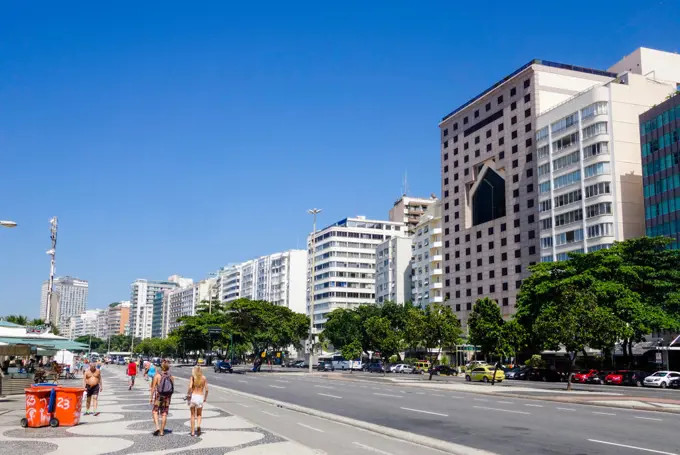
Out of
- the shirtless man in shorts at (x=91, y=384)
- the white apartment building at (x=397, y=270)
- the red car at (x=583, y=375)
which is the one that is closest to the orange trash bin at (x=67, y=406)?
the shirtless man in shorts at (x=91, y=384)

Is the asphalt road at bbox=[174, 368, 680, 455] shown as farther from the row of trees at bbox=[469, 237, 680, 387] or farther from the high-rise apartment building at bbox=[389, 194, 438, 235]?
the high-rise apartment building at bbox=[389, 194, 438, 235]

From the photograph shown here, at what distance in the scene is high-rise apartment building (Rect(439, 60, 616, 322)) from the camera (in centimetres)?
9500

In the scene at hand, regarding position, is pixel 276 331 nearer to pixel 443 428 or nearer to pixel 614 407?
pixel 614 407

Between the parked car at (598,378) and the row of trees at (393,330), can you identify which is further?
the row of trees at (393,330)

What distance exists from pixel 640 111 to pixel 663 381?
1614 inches

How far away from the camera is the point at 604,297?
2311 inches

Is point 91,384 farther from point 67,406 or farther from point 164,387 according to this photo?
point 164,387

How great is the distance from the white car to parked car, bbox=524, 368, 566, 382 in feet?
31.6

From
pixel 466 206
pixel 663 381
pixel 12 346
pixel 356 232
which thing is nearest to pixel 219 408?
pixel 12 346

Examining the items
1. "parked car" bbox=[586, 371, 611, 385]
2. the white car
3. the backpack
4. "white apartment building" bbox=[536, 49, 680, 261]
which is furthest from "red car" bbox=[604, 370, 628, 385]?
the backpack

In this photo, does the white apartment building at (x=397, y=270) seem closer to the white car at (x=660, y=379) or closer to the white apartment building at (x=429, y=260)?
the white apartment building at (x=429, y=260)

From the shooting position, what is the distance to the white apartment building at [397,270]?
450ft

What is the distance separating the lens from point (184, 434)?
16594 millimetres

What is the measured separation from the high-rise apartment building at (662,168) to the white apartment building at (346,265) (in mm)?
89918
